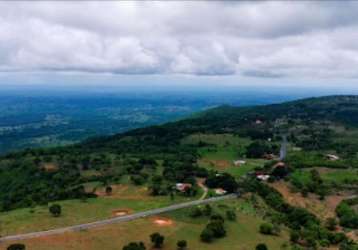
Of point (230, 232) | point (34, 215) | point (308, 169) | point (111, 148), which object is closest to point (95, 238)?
point (34, 215)

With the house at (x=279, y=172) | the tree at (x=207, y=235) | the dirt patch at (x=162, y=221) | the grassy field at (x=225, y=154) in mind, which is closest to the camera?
the tree at (x=207, y=235)

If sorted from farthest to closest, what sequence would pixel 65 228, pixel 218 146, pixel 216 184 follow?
pixel 218 146 < pixel 216 184 < pixel 65 228

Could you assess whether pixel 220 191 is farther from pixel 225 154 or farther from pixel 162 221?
pixel 225 154

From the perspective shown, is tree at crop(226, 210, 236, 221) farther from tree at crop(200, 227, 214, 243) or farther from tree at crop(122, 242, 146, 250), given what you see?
tree at crop(122, 242, 146, 250)

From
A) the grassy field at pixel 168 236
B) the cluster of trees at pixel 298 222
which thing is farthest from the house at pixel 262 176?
the grassy field at pixel 168 236

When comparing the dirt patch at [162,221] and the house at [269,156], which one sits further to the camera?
the house at [269,156]

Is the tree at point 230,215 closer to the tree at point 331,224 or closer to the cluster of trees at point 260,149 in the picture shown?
the tree at point 331,224

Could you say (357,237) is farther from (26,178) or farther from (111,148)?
(111,148)
